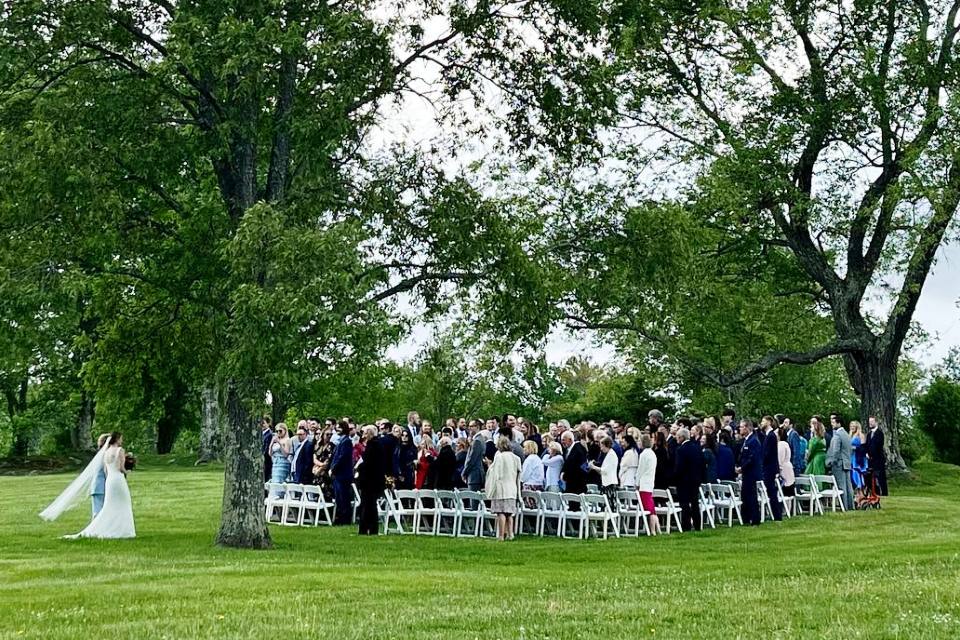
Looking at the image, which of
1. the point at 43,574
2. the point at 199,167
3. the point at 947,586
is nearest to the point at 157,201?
the point at 199,167

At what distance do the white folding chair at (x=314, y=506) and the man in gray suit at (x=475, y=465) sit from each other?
299 centimetres

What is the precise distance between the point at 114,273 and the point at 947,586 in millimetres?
14491

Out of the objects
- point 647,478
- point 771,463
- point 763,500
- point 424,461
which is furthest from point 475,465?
point 763,500

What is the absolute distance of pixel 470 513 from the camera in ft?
74.6

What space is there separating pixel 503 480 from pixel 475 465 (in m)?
2.33

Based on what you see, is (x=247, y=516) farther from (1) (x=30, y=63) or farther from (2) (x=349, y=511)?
(1) (x=30, y=63)

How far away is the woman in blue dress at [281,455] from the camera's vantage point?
26359 millimetres

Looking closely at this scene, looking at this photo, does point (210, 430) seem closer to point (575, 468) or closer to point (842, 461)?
point (575, 468)

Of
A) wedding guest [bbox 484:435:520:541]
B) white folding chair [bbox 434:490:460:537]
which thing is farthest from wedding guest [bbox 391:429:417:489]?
wedding guest [bbox 484:435:520:541]

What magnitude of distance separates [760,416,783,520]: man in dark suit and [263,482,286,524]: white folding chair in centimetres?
1011

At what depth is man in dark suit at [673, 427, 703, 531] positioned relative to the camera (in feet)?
75.5

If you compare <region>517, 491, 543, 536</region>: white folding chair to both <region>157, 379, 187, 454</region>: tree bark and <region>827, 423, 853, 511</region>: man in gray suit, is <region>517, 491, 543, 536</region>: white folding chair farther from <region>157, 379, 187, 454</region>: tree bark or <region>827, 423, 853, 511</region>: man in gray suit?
<region>157, 379, 187, 454</region>: tree bark

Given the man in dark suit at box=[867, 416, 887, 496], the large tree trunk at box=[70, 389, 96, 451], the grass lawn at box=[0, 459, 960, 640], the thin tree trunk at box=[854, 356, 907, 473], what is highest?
the large tree trunk at box=[70, 389, 96, 451]

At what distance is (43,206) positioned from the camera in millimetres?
19078
